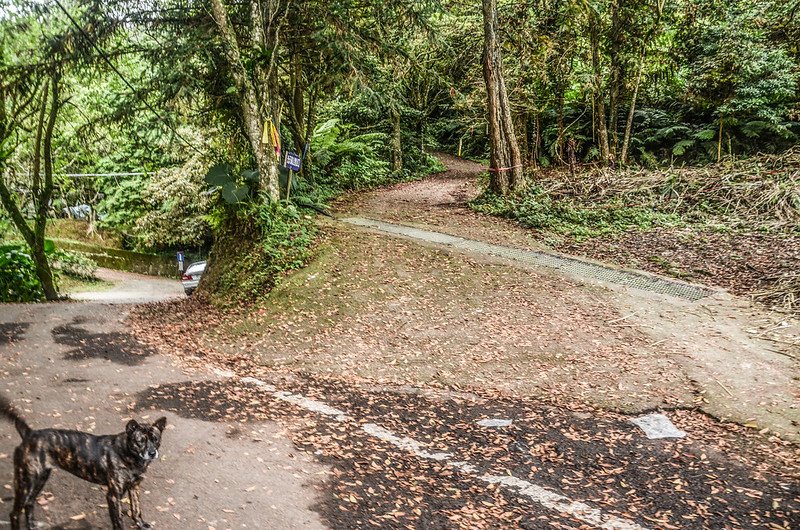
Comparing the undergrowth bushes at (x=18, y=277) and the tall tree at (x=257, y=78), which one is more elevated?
the tall tree at (x=257, y=78)

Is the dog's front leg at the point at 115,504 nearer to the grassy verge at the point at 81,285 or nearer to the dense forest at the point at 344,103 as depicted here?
the dense forest at the point at 344,103

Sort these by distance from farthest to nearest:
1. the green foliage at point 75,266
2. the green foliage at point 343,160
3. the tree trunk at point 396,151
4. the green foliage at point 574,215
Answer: the tree trunk at point 396,151
the green foliage at point 75,266
the green foliage at point 343,160
the green foliage at point 574,215

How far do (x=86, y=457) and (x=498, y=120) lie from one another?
14474 mm

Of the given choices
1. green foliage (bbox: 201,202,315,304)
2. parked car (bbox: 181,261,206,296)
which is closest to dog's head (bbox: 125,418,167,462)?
green foliage (bbox: 201,202,315,304)

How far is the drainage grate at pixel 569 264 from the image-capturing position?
A: 10.0 meters

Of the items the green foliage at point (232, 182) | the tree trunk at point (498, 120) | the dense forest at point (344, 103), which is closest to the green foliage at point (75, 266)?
the dense forest at point (344, 103)

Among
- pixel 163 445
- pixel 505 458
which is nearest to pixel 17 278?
pixel 163 445

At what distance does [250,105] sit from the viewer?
1109cm

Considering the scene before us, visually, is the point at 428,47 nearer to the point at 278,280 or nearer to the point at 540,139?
the point at 540,139

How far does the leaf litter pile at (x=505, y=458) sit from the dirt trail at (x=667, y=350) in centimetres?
47

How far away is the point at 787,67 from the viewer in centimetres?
1636

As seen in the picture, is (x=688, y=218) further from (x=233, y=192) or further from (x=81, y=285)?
(x=81, y=285)

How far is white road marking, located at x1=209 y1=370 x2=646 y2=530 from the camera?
4215 mm

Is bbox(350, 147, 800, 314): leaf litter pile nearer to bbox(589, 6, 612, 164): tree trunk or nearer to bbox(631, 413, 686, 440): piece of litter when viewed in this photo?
bbox(589, 6, 612, 164): tree trunk
